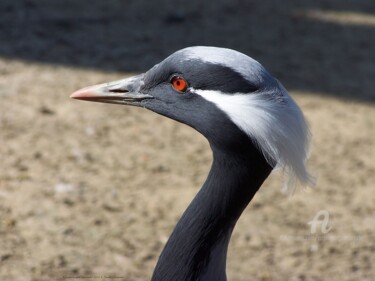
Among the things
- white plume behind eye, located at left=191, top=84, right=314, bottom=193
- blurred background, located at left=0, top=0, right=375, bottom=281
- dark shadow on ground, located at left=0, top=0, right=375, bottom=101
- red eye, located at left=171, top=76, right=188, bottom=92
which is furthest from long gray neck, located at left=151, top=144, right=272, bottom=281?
dark shadow on ground, located at left=0, top=0, right=375, bottom=101

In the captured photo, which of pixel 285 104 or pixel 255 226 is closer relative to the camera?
pixel 285 104

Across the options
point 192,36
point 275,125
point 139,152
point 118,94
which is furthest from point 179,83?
point 192,36

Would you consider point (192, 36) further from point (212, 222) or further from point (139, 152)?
point (212, 222)

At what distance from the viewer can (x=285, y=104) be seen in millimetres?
3025

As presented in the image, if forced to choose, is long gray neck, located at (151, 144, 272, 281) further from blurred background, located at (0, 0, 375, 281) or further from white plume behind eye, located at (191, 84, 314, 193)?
blurred background, located at (0, 0, 375, 281)

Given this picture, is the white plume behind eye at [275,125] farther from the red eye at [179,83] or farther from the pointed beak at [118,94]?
the pointed beak at [118,94]

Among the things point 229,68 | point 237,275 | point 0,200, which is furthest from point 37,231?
point 229,68

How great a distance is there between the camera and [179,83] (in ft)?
10.7

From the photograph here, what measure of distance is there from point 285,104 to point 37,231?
2.61 metres

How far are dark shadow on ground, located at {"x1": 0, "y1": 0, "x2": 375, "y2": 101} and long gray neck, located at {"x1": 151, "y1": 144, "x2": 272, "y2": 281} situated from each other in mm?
4788

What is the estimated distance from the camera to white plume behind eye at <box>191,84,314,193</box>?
9.72ft

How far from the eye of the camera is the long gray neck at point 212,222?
3.13 metres

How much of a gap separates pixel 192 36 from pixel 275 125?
622 centimetres

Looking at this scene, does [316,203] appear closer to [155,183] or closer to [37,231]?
[155,183]
